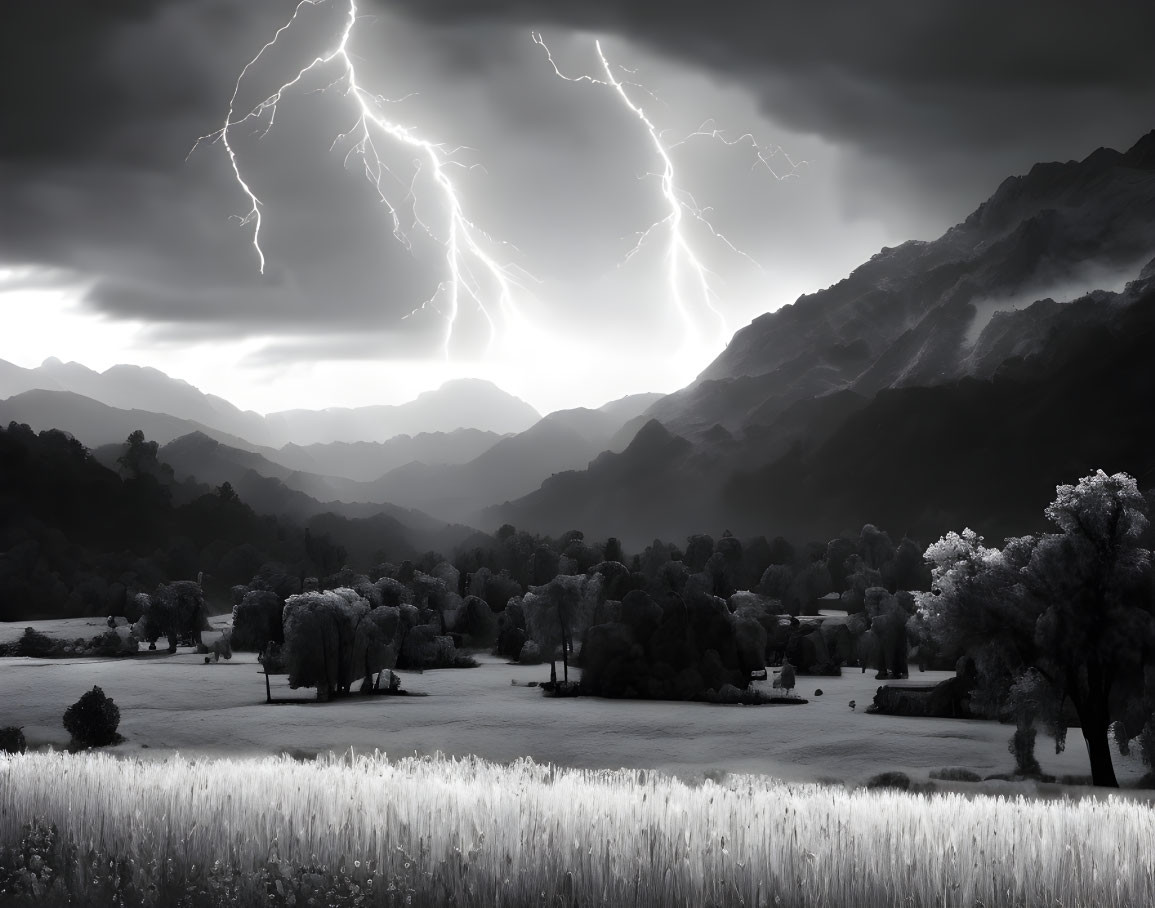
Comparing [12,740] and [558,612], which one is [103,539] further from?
[12,740]

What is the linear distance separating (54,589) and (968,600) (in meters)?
105

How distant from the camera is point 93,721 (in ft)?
125

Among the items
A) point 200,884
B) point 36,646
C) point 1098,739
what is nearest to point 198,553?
point 36,646

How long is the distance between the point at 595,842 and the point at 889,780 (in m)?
20.3

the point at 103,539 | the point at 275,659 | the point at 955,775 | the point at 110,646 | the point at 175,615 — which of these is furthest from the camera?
the point at 103,539

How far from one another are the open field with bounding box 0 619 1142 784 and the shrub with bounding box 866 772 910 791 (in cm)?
120

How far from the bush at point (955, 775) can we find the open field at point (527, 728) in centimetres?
73

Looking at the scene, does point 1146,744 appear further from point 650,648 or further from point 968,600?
point 650,648

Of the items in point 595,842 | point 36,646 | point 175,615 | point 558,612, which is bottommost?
point 36,646

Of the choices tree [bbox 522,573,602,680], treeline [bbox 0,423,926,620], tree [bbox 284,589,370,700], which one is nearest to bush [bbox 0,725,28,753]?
tree [bbox 284,589,370,700]

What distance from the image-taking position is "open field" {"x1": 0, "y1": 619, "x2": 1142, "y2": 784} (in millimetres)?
36406

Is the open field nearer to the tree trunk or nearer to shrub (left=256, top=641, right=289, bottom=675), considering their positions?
shrub (left=256, top=641, right=289, bottom=675)

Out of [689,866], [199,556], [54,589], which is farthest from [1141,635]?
[199,556]

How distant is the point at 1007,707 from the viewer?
3238 centimetres
